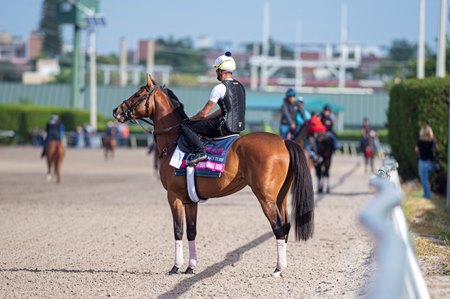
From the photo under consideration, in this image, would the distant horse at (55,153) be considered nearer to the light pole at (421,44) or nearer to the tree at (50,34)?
the light pole at (421,44)

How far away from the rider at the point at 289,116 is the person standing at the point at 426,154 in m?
2.84

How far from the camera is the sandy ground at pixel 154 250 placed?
10.3 meters

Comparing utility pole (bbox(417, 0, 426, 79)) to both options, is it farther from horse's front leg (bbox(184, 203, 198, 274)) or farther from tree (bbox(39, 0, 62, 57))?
tree (bbox(39, 0, 62, 57))

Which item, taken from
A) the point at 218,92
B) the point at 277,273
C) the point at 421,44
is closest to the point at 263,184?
the point at 277,273

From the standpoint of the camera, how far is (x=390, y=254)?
17.5ft

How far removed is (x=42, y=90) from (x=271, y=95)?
21.5m

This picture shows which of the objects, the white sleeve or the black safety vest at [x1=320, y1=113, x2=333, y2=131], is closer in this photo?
the white sleeve

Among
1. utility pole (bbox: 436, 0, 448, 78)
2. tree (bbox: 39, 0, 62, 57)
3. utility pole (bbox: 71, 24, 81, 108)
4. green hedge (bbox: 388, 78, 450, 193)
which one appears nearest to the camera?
green hedge (bbox: 388, 78, 450, 193)

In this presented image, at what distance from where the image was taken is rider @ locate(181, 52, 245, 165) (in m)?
11.8

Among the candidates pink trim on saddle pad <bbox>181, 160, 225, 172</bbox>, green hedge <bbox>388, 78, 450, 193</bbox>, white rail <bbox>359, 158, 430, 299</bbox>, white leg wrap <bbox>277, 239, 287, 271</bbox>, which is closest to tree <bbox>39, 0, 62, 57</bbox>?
green hedge <bbox>388, 78, 450, 193</bbox>

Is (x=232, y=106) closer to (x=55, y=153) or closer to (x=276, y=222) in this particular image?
(x=276, y=222)

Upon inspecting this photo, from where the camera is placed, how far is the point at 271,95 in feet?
273

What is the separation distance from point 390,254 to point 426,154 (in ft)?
59.2

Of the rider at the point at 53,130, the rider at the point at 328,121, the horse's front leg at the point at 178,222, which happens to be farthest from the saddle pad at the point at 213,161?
the rider at the point at 53,130
